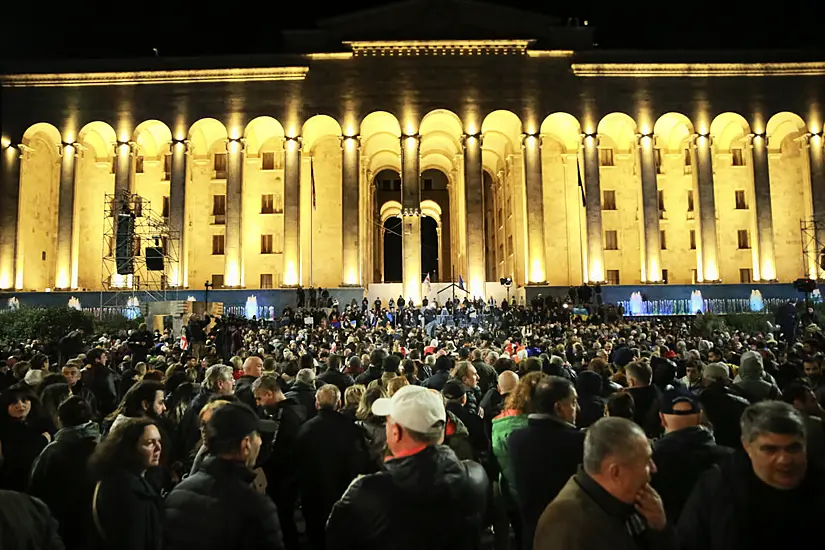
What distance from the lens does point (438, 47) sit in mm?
→ 37625

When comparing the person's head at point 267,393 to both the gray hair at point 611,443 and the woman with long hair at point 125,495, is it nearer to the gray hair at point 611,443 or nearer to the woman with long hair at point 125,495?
the woman with long hair at point 125,495

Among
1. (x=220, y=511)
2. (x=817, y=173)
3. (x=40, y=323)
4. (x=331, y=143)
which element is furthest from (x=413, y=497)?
(x=817, y=173)

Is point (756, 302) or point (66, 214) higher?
point (66, 214)

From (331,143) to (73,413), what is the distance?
4000 centimetres

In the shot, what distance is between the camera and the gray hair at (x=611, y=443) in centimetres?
259

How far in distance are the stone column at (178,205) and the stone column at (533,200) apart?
21026 millimetres

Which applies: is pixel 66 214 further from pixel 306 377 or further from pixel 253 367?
pixel 306 377

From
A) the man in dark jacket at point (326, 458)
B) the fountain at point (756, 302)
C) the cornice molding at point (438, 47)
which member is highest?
the cornice molding at point (438, 47)

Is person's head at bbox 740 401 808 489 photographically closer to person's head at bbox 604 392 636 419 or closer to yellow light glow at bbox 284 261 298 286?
person's head at bbox 604 392 636 419

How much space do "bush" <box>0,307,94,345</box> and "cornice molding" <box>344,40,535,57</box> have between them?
22.7 meters

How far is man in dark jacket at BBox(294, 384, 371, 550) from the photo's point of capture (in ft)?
15.7

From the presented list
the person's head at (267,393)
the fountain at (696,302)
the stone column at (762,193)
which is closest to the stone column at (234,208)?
the fountain at (696,302)

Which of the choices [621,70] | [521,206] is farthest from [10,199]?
[621,70]

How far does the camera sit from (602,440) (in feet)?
8.66
